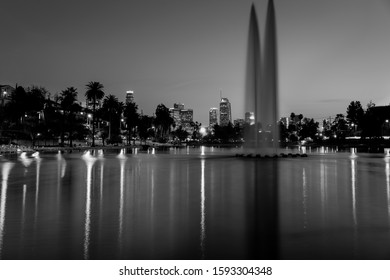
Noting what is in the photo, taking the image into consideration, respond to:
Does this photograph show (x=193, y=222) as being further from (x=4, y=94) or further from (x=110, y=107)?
(x=110, y=107)

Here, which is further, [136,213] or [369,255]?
[136,213]

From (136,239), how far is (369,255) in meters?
5.27

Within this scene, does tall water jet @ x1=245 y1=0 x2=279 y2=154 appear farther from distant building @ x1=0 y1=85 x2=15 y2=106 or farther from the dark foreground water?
distant building @ x1=0 y1=85 x2=15 y2=106

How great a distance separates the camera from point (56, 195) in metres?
15.7

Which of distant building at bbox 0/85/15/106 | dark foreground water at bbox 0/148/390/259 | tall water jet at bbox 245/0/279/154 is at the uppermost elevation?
Result: distant building at bbox 0/85/15/106

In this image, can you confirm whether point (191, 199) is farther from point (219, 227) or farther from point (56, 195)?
point (56, 195)

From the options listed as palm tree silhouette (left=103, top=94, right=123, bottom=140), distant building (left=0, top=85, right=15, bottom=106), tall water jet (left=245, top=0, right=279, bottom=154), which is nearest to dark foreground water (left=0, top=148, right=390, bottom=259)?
tall water jet (left=245, top=0, right=279, bottom=154)

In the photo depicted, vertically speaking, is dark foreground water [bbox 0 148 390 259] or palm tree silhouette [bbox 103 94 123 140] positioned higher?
palm tree silhouette [bbox 103 94 123 140]

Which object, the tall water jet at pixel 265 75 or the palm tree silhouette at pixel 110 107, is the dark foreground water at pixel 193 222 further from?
the palm tree silhouette at pixel 110 107

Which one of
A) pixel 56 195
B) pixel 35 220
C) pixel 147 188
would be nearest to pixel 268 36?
pixel 147 188

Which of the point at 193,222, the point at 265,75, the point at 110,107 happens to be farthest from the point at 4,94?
the point at 193,222

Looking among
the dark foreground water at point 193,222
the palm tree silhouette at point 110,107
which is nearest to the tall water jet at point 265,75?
the dark foreground water at point 193,222

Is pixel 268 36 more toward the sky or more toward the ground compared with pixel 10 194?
more toward the sky
